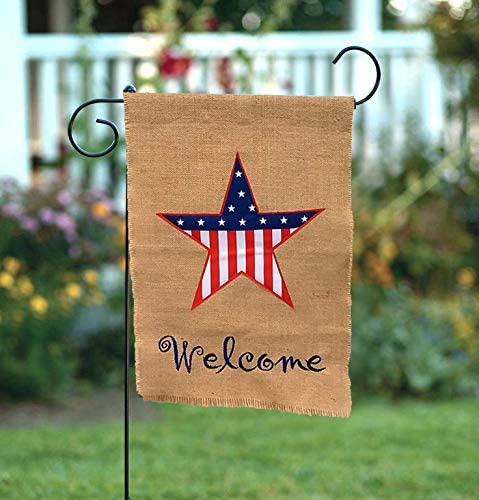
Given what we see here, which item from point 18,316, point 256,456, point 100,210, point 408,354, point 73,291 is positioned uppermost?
point 100,210

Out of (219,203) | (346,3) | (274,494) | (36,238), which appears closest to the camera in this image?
(219,203)

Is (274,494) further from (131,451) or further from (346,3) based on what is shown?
(346,3)

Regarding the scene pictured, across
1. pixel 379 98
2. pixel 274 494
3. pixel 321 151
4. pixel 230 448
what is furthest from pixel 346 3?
pixel 321 151

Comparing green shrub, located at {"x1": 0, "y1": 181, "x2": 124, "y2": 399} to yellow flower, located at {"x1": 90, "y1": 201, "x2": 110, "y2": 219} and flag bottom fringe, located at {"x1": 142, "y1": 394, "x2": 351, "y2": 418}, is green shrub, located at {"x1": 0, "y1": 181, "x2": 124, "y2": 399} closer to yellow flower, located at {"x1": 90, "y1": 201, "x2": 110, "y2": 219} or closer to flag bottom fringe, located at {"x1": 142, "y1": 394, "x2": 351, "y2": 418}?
yellow flower, located at {"x1": 90, "y1": 201, "x2": 110, "y2": 219}

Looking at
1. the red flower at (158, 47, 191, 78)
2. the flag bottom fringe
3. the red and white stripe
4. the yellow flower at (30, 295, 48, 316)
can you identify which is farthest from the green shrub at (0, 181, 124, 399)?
the red and white stripe

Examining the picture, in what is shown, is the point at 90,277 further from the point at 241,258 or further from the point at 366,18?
the point at 241,258

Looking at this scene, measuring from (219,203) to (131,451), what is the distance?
100 inches

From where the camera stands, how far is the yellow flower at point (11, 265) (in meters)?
6.14

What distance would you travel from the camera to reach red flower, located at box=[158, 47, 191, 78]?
7.41 meters

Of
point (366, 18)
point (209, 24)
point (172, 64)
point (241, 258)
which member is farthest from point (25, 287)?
point (241, 258)

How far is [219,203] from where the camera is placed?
9.00 feet

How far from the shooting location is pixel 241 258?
2.75 m

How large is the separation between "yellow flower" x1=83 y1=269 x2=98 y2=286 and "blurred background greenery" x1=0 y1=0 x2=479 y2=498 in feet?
0.05

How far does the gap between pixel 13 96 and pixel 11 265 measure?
1615mm
